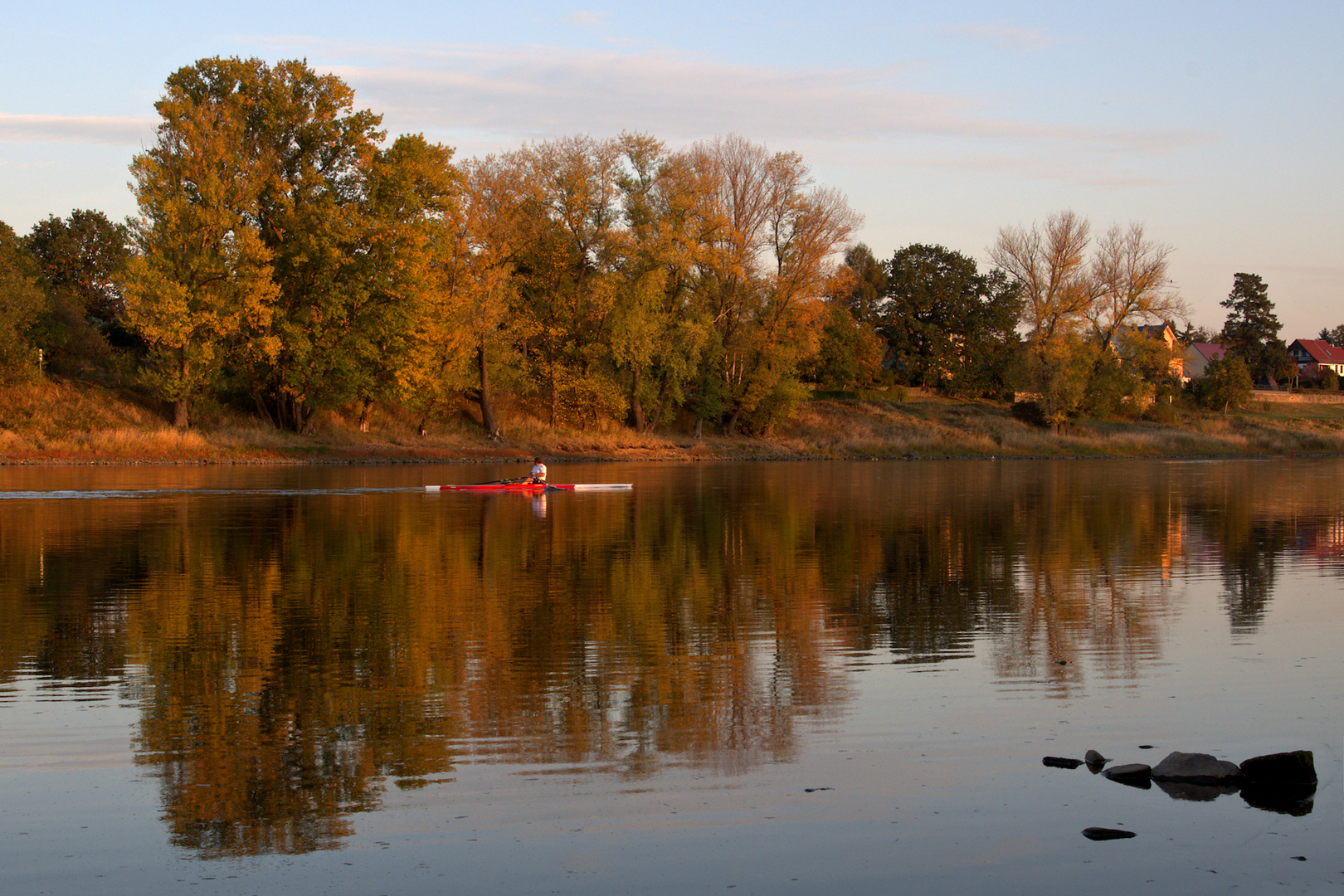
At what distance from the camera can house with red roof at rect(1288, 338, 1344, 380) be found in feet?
478

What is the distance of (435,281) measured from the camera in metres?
54.8

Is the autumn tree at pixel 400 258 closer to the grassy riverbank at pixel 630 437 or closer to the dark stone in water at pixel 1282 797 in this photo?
the grassy riverbank at pixel 630 437

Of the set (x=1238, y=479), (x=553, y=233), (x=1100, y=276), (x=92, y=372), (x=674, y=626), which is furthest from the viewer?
(x=1100, y=276)

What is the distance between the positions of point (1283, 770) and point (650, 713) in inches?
177

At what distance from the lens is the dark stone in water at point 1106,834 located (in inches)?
266

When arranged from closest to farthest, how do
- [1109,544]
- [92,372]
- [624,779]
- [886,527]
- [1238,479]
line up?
[624,779] < [1109,544] < [886,527] < [1238,479] < [92,372]

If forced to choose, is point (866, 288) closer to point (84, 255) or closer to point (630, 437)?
point (630, 437)

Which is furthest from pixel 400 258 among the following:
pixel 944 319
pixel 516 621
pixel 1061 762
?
pixel 944 319

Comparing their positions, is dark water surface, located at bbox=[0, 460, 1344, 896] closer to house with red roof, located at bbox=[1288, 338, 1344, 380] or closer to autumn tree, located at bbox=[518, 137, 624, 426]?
autumn tree, located at bbox=[518, 137, 624, 426]

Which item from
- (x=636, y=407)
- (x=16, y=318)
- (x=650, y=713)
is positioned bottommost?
(x=650, y=713)

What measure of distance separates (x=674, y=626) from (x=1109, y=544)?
40.7 ft

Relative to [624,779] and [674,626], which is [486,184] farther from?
[624,779]

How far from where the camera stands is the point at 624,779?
770 centimetres

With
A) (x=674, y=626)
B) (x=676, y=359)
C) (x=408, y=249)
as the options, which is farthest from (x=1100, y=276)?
(x=674, y=626)
